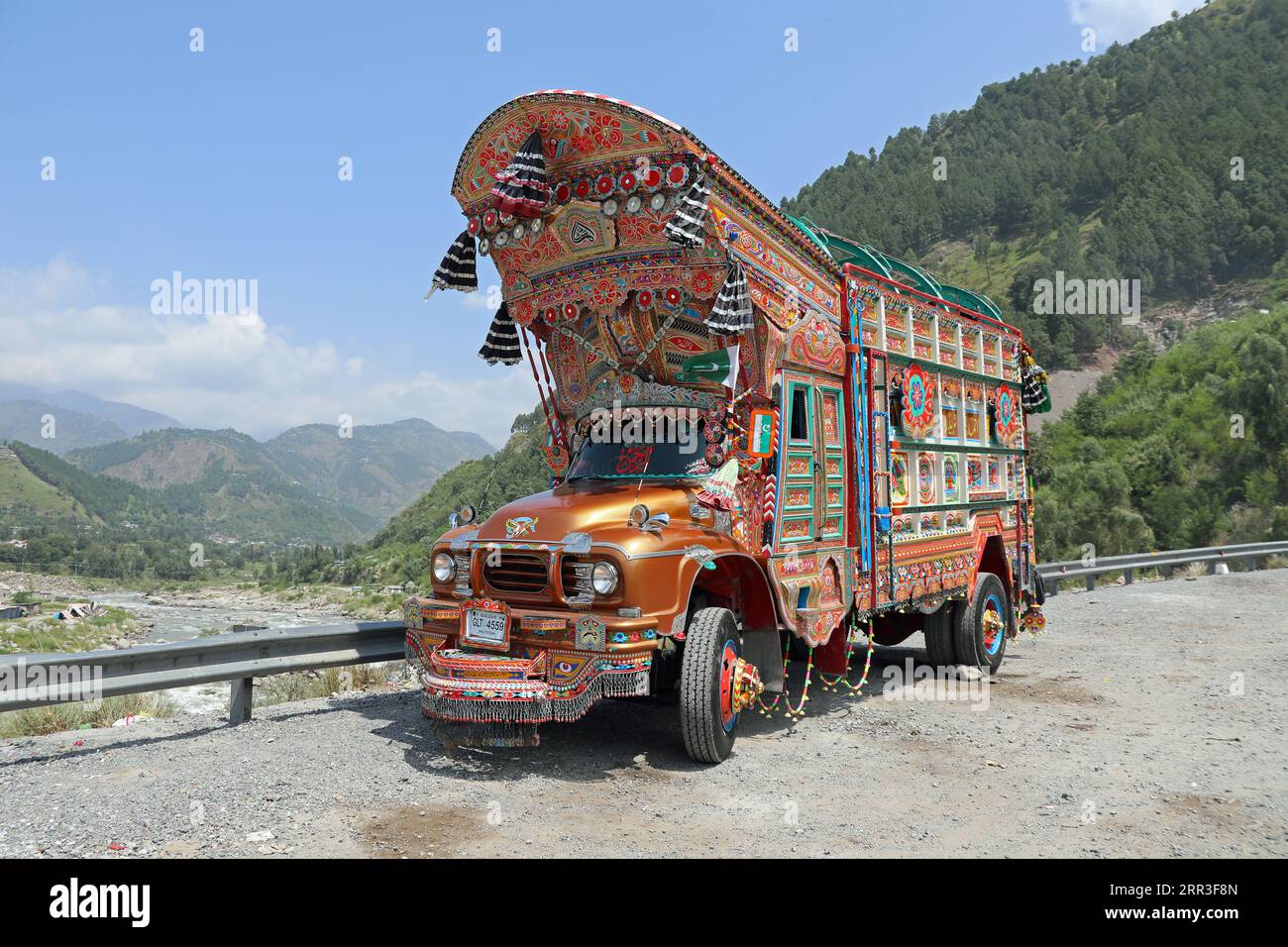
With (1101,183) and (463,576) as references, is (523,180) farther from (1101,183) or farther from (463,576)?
(1101,183)

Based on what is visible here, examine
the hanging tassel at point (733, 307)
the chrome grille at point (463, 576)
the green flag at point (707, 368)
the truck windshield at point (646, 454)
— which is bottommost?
the chrome grille at point (463, 576)

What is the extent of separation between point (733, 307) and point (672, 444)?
4.34ft

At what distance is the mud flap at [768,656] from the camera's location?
7.24 meters

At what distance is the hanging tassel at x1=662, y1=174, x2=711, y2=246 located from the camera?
643cm

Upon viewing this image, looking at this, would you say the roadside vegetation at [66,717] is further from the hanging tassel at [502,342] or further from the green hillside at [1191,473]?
the green hillside at [1191,473]

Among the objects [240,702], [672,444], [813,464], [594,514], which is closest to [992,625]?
[813,464]

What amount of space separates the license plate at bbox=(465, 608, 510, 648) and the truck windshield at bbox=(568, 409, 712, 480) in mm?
1860

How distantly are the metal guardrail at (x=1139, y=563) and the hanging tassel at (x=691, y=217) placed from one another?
1351 centimetres

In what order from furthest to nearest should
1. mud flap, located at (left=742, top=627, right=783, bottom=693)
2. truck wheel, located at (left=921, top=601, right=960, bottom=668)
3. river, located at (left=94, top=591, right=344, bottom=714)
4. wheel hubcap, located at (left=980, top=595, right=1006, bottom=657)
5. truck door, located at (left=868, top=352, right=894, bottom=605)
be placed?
river, located at (left=94, top=591, right=344, bottom=714) → wheel hubcap, located at (left=980, top=595, right=1006, bottom=657) → truck wheel, located at (left=921, top=601, right=960, bottom=668) → truck door, located at (left=868, top=352, right=894, bottom=605) → mud flap, located at (left=742, top=627, right=783, bottom=693)

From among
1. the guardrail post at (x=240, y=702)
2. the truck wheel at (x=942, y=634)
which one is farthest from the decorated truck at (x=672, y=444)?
the guardrail post at (x=240, y=702)

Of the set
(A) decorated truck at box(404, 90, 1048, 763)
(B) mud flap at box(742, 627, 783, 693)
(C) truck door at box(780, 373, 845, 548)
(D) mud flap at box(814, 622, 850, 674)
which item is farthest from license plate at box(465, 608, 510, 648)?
(D) mud flap at box(814, 622, 850, 674)

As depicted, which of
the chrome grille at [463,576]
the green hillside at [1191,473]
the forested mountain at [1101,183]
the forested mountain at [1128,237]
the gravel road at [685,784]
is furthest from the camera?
the forested mountain at [1101,183]

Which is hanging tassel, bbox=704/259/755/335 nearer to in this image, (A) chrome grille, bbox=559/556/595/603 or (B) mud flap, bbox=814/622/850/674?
(A) chrome grille, bbox=559/556/595/603

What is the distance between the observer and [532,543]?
618 cm
